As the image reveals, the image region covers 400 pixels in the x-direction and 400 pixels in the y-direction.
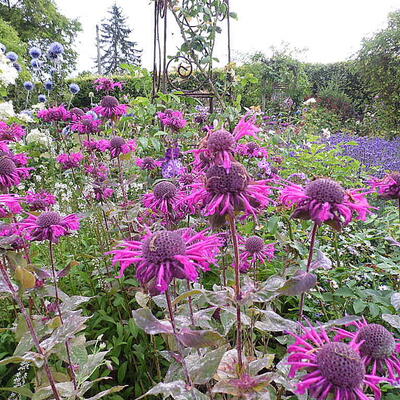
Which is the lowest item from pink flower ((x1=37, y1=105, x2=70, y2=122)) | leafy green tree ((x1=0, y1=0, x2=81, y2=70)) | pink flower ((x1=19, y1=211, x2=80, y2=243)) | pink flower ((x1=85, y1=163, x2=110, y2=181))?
pink flower ((x1=19, y1=211, x2=80, y2=243))

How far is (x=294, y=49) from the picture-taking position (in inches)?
409

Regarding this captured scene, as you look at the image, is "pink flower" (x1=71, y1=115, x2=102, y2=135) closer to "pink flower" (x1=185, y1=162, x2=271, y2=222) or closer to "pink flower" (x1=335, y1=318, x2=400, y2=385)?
"pink flower" (x1=185, y1=162, x2=271, y2=222)

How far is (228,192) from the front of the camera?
3.15ft

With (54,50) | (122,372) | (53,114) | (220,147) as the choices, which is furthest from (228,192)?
(54,50)

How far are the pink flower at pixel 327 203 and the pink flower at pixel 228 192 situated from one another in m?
0.13

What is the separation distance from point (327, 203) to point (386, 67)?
9066mm

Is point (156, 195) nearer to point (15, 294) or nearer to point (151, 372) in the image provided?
point (15, 294)

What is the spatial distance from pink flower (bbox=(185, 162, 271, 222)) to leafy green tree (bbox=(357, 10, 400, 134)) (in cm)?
846

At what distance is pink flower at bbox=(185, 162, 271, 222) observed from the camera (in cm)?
95

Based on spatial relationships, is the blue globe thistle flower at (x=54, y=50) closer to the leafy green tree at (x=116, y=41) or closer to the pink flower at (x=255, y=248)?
the pink flower at (x=255, y=248)

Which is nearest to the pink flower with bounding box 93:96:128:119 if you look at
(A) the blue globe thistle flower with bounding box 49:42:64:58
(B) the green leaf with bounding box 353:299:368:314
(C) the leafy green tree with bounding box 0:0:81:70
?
(B) the green leaf with bounding box 353:299:368:314

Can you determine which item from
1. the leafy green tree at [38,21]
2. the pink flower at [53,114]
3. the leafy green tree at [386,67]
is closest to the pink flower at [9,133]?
the pink flower at [53,114]

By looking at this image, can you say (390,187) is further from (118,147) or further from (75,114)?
(75,114)

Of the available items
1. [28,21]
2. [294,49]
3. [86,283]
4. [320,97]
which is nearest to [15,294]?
[86,283]
